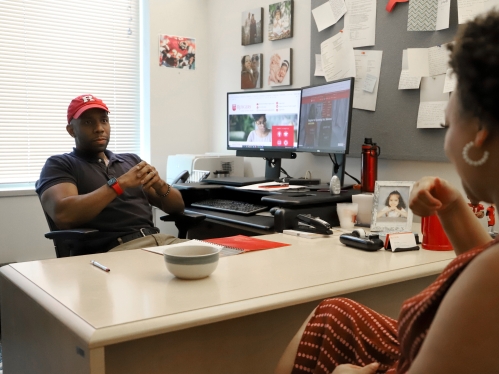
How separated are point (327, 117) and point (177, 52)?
1668 mm

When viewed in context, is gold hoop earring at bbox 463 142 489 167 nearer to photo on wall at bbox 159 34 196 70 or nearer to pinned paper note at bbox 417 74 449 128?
pinned paper note at bbox 417 74 449 128

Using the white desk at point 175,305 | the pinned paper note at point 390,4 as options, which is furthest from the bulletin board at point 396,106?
the white desk at point 175,305

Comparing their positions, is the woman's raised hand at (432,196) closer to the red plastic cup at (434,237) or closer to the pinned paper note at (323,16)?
the red plastic cup at (434,237)

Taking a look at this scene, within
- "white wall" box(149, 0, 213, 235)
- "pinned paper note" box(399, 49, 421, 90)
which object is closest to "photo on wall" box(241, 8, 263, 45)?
"white wall" box(149, 0, 213, 235)

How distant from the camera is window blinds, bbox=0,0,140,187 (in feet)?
11.0

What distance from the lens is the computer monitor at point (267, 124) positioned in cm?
279

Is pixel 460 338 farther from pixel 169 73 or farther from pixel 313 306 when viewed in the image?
pixel 169 73

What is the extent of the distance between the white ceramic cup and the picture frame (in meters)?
0.13

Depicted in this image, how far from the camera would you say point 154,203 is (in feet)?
8.27

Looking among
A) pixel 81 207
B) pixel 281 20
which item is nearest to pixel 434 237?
pixel 81 207

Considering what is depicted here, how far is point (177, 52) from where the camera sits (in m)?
3.77

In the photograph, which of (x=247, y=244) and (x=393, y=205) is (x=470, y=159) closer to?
(x=247, y=244)

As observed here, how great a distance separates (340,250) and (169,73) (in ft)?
8.10

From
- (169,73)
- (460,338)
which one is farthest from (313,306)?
(169,73)
